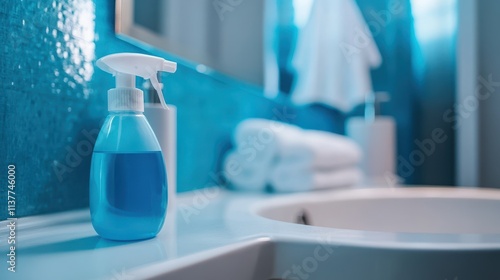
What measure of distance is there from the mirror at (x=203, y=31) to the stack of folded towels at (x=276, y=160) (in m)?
0.14

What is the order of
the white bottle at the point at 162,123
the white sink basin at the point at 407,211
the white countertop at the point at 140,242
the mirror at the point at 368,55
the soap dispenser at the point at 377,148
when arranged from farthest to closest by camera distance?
the soap dispenser at the point at 377,148, the mirror at the point at 368,55, the white sink basin at the point at 407,211, the white bottle at the point at 162,123, the white countertop at the point at 140,242

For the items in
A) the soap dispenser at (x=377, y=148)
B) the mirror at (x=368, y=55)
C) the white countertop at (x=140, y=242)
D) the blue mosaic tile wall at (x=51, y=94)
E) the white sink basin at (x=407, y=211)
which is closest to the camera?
the white countertop at (x=140, y=242)

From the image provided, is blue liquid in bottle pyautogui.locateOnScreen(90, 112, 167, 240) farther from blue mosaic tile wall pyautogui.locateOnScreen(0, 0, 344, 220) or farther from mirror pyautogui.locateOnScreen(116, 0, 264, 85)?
mirror pyautogui.locateOnScreen(116, 0, 264, 85)

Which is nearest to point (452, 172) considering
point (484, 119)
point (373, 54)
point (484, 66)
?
point (484, 119)

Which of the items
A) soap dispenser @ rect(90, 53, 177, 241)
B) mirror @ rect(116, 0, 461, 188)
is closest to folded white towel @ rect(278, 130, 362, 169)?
mirror @ rect(116, 0, 461, 188)

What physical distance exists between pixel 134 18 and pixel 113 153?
0.28 meters

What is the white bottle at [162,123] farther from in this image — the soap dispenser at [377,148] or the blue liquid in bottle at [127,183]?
the soap dispenser at [377,148]

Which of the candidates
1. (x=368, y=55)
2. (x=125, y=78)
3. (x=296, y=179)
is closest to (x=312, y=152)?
(x=296, y=179)

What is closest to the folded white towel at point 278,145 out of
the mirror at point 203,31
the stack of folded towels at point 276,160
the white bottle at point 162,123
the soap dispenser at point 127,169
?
the stack of folded towels at point 276,160

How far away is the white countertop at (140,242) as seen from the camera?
299 millimetres

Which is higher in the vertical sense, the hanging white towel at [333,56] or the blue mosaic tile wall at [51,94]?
the hanging white towel at [333,56]

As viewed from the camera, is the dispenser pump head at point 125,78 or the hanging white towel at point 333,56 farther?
the hanging white towel at point 333,56

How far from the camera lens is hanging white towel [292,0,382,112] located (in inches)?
45.9

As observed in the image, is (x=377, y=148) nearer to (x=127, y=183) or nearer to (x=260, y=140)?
(x=260, y=140)
